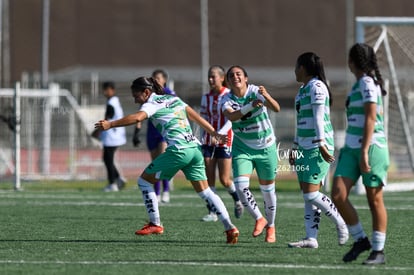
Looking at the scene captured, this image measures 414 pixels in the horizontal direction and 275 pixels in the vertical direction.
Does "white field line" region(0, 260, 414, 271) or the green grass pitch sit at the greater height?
"white field line" region(0, 260, 414, 271)

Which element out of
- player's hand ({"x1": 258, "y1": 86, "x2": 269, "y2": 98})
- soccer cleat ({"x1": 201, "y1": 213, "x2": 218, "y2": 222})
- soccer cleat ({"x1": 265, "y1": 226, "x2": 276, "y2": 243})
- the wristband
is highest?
player's hand ({"x1": 258, "y1": 86, "x2": 269, "y2": 98})

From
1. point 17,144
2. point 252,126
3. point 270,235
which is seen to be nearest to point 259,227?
point 270,235

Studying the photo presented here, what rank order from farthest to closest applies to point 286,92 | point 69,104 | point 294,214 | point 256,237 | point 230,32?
point 230,32 < point 286,92 < point 69,104 < point 294,214 < point 256,237

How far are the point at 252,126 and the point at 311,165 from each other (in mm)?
1437

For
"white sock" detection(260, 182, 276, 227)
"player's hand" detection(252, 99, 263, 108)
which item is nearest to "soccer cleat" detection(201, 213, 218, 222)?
"white sock" detection(260, 182, 276, 227)

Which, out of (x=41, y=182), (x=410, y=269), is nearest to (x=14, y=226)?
(x=410, y=269)

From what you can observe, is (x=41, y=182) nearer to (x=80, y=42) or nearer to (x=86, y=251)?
(x=86, y=251)

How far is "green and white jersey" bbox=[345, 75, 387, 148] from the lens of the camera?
9898mm

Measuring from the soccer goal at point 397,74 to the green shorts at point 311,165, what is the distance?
1165 cm

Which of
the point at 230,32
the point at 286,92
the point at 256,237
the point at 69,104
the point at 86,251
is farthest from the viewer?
the point at 230,32

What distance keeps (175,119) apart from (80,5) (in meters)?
51.5

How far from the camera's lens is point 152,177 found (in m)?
12.9

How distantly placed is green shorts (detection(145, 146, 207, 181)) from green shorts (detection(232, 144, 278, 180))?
0.45 m

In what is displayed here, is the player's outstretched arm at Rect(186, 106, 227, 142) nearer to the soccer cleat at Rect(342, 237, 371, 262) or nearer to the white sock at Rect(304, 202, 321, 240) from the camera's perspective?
the white sock at Rect(304, 202, 321, 240)
